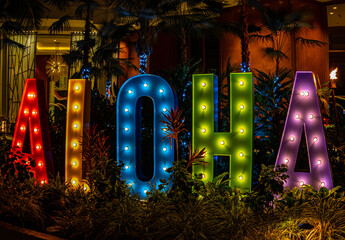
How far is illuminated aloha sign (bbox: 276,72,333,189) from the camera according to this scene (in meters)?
5.04

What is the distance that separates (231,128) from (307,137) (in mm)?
962

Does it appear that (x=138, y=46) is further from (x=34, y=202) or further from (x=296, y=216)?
(x=296, y=216)

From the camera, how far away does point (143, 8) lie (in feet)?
39.8

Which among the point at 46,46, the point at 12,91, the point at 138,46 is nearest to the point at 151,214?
the point at 138,46

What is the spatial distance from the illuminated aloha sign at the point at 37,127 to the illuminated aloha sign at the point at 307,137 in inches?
136

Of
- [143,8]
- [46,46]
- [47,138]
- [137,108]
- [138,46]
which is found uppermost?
[46,46]

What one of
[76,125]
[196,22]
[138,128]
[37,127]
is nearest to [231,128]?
[138,128]

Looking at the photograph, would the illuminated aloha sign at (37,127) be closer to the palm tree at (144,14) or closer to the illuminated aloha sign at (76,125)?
the illuminated aloha sign at (76,125)

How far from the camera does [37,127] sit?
623 cm

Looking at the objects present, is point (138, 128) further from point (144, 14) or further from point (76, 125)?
point (144, 14)

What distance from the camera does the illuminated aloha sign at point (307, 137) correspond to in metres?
5.04

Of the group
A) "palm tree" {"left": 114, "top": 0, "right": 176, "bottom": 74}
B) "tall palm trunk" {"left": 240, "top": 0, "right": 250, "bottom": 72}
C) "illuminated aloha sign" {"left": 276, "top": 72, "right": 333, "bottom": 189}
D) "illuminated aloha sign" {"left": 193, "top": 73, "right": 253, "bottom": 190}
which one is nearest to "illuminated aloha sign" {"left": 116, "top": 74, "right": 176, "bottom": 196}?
"illuminated aloha sign" {"left": 193, "top": 73, "right": 253, "bottom": 190}

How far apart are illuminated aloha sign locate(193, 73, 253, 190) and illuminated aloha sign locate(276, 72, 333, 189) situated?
48 centimetres

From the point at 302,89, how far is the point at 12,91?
21563 mm
